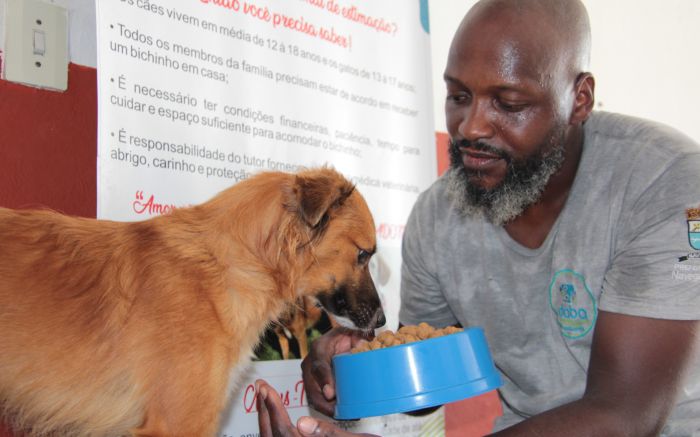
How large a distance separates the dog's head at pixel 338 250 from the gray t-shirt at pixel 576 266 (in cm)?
34

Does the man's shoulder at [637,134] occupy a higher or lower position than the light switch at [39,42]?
lower

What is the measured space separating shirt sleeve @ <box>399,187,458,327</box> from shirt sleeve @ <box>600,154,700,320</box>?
29.5 inches

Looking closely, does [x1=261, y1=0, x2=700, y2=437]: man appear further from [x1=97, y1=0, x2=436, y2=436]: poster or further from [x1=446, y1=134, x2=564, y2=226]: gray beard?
[x1=97, y1=0, x2=436, y2=436]: poster

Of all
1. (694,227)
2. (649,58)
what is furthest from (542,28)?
(649,58)

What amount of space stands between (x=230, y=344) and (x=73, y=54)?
122cm

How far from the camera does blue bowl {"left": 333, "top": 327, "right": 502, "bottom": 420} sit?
188 centimetres

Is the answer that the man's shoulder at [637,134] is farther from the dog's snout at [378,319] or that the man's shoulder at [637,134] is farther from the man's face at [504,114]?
the dog's snout at [378,319]

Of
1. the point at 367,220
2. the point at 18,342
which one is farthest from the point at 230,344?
the point at 367,220

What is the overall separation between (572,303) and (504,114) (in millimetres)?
707

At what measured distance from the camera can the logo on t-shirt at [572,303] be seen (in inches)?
90.0

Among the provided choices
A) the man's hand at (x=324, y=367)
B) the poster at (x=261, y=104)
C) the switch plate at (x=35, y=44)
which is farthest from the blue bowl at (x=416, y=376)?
the switch plate at (x=35, y=44)

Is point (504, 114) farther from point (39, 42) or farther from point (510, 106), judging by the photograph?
point (39, 42)

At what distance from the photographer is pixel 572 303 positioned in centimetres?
232

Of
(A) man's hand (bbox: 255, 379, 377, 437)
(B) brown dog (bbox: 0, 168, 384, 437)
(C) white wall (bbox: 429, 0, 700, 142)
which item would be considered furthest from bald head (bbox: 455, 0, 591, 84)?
(C) white wall (bbox: 429, 0, 700, 142)
